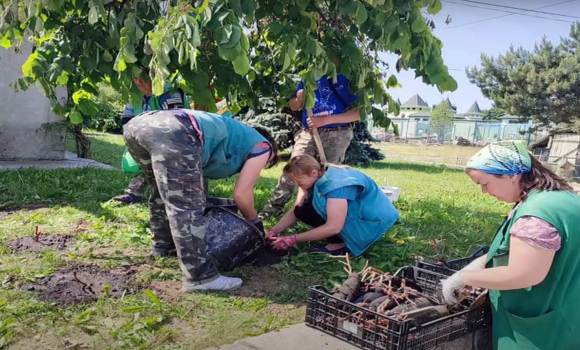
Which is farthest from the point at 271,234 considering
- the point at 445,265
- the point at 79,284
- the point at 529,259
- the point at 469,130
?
the point at 469,130

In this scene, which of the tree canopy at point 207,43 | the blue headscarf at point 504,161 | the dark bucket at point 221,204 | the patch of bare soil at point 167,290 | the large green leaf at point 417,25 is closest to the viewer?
the blue headscarf at point 504,161

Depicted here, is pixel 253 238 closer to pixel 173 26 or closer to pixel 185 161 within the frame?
pixel 185 161

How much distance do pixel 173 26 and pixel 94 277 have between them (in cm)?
172

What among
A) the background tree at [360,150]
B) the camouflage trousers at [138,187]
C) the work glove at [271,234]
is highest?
the camouflage trousers at [138,187]

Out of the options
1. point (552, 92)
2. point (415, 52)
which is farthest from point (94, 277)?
point (552, 92)

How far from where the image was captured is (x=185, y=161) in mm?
3193

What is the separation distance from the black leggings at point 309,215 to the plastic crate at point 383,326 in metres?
1.81

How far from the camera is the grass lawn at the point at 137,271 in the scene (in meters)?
2.74

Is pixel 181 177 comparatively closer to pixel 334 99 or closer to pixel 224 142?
pixel 224 142

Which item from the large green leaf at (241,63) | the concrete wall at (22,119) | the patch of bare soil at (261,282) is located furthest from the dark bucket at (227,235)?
the concrete wall at (22,119)

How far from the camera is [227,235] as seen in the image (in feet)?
12.0

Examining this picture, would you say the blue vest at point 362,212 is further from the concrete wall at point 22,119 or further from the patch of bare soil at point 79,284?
the concrete wall at point 22,119

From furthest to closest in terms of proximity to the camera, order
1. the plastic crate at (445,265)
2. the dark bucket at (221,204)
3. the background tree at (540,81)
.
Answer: the background tree at (540,81) → the dark bucket at (221,204) → the plastic crate at (445,265)

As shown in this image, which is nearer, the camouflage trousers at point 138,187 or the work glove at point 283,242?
the work glove at point 283,242
